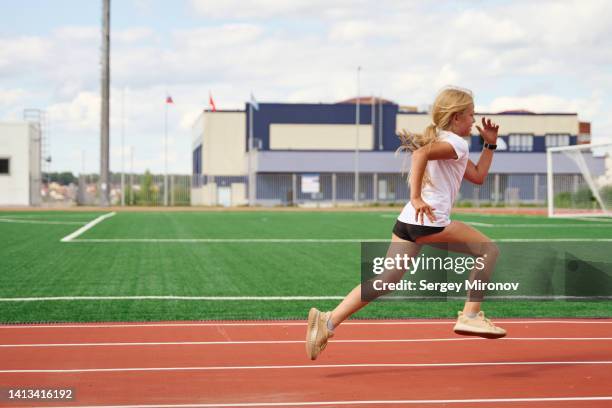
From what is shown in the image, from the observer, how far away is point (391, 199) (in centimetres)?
6431

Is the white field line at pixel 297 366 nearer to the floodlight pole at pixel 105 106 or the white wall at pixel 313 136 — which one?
the floodlight pole at pixel 105 106

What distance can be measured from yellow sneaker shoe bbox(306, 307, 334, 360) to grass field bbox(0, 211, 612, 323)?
9.83ft

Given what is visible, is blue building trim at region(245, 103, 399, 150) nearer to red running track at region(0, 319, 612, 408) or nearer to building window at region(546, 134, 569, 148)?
building window at region(546, 134, 569, 148)

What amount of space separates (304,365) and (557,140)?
7586cm

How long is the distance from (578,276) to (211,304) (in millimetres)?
3967

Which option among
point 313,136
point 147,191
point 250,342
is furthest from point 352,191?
point 250,342

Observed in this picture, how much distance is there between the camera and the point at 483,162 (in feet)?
20.1

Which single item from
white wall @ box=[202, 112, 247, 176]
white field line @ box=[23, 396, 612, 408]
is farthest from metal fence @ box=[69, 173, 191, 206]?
white field line @ box=[23, 396, 612, 408]

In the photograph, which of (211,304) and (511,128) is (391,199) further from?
(211,304)

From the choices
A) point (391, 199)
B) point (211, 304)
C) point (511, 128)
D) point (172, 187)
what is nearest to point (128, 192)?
point (172, 187)

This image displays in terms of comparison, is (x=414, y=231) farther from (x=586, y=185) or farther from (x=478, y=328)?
(x=586, y=185)

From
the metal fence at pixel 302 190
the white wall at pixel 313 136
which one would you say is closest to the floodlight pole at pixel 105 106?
the metal fence at pixel 302 190

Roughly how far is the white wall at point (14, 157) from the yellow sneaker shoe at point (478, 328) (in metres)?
53.8

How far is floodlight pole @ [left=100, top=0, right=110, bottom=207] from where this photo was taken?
5147cm
